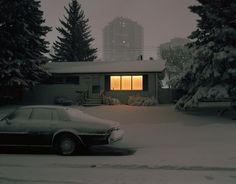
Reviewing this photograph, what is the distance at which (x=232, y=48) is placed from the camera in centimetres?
2098

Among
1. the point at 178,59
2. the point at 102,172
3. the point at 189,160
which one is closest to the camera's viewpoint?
the point at 102,172

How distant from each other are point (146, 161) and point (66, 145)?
2.70m

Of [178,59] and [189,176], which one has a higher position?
[178,59]

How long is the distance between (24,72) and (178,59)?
43954 mm

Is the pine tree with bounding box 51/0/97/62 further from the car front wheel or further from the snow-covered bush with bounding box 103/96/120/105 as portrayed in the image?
the car front wheel

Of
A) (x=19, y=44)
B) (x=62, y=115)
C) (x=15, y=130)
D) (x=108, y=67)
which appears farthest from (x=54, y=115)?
(x=108, y=67)

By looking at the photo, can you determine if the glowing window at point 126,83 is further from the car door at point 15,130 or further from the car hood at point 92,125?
the car door at point 15,130

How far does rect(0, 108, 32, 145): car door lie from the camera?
437 inches

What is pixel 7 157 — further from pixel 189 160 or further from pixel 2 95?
pixel 2 95

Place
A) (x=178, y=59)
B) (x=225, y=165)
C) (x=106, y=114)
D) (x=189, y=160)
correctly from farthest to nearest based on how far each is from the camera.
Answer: (x=178, y=59)
(x=106, y=114)
(x=189, y=160)
(x=225, y=165)

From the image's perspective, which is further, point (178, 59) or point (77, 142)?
point (178, 59)

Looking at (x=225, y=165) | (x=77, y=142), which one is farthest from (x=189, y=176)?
(x=77, y=142)

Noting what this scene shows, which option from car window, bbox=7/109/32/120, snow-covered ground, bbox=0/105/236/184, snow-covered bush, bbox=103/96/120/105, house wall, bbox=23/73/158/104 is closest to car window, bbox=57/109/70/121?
car window, bbox=7/109/32/120

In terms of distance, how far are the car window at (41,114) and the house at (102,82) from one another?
A: 65.8 feet
